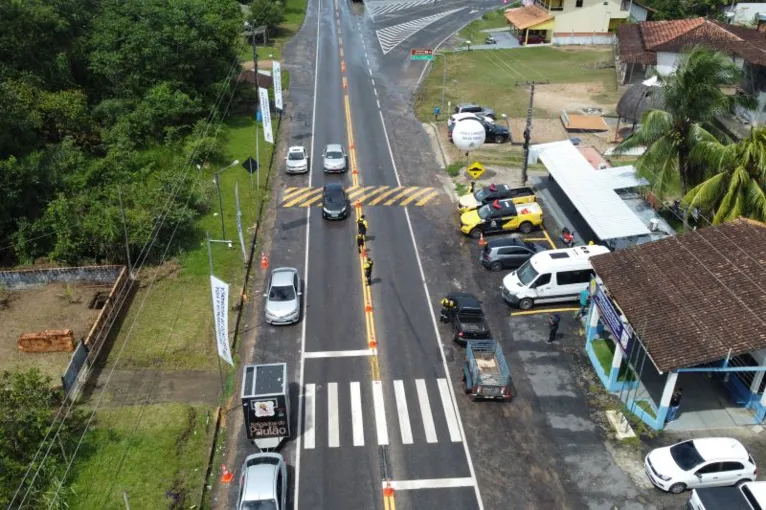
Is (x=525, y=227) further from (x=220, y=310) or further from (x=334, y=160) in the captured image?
(x=220, y=310)

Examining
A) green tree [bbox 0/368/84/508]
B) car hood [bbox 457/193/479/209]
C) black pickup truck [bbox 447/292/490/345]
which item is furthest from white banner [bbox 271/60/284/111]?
green tree [bbox 0/368/84/508]

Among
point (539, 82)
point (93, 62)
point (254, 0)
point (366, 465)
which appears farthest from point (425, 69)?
point (366, 465)

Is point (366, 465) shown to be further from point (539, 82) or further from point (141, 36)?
Answer: point (539, 82)

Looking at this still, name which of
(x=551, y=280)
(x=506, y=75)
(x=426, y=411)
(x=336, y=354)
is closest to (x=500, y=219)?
(x=551, y=280)

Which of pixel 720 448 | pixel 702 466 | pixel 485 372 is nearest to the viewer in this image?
pixel 702 466

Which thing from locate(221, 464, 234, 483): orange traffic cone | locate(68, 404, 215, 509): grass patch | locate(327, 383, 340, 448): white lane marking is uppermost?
locate(68, 404, 215, 509): grass patch

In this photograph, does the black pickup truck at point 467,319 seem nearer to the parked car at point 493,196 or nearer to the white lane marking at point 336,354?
the white lane marking at point 336,354

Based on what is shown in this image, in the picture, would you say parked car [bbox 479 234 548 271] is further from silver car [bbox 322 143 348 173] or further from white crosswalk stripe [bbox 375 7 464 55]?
white crosswalk stripe [bbox 375 7 464 55]
